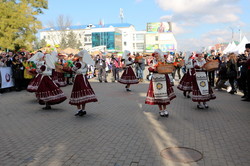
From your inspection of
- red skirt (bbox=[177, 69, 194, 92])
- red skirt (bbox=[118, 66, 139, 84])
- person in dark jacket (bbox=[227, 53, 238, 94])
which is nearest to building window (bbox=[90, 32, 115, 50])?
red skirt (bbox=[118, 66, 139, 84])

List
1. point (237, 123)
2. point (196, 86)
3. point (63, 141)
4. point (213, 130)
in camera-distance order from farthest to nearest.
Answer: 1. point (196, 86)
2. point (237, 123)
3. point (213, 130)
4. point (63, 141)

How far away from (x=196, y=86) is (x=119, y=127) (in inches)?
129

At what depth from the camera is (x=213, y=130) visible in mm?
6016

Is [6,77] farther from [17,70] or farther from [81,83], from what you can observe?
[81,83]

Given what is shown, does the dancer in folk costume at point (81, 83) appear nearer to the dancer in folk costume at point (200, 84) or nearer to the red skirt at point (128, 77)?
the dancer in folk costume at point (200, 84)

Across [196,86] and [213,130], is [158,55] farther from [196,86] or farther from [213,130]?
[213,130]

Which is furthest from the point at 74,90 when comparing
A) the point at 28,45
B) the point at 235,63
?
the point at 28,45

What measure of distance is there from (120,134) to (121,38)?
104328 mm

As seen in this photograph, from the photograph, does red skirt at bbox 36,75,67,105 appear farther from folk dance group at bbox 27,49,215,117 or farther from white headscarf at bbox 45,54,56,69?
white headscarf at bbox 45,54,56,69

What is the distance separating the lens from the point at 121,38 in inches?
4257

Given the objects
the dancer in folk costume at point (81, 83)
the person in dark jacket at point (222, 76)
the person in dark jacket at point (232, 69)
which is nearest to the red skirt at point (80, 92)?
the dancer in folk costume at point (81, 83)

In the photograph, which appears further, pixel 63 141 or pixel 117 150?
pixel 63 141

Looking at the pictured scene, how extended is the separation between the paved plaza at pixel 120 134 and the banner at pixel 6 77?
3782 millimetres

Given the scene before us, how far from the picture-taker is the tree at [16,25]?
85.3 ft
